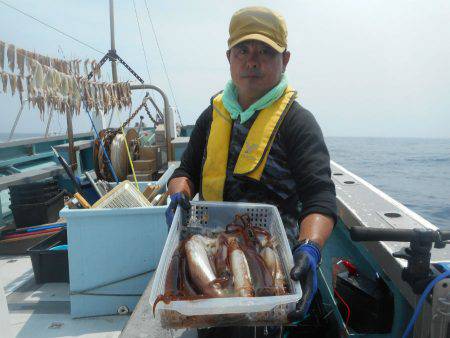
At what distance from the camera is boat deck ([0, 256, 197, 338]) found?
2.78 meters

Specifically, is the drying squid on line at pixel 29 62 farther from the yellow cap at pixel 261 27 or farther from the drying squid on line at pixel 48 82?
the yellow cap at pixel 261 27

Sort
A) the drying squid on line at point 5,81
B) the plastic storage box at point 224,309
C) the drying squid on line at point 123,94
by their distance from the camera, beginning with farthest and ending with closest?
the drying squid on line at point 123,94 → the drying squid on line at point 5,81 → the plastic storage box at point 224,309

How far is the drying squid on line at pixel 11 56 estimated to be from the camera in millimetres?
3144

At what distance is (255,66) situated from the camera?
212 cm

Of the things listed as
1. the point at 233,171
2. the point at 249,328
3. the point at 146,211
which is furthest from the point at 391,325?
the point at 146,211

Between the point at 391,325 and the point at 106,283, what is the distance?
95.0 inches

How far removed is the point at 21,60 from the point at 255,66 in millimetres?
2647

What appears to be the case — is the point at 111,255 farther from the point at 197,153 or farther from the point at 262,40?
the point at 262,40

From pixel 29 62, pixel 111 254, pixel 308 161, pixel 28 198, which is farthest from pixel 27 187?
pixel 308 161

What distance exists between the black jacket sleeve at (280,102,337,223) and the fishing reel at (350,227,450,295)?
1.07 feet

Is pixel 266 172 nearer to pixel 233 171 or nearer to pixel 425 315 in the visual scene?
pixel 233 171

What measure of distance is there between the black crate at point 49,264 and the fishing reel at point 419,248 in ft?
10.2

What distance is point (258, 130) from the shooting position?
2.13 meters

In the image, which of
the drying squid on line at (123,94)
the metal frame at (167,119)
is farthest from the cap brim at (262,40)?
the drying squid on line at (123,94)
